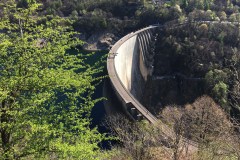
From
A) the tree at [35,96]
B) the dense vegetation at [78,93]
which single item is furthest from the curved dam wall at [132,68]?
the tree at [35,96]

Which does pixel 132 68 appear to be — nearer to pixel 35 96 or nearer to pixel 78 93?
pixel 78 93

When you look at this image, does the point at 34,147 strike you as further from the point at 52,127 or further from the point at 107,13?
the point at 107,13

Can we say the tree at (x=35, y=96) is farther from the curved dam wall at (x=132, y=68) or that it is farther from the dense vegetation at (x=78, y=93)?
the curved dam wall at (x=132, y=68)

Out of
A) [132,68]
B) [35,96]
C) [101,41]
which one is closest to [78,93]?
[35,96]

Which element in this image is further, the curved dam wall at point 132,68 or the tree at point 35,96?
the curved dam wall at point 132,68

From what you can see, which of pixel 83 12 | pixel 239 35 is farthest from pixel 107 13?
pixel 239 35

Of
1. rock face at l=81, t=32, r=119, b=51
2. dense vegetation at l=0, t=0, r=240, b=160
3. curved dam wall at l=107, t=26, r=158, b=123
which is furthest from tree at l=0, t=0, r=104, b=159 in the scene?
rock face at l=81, t=32, r=119, b=51
